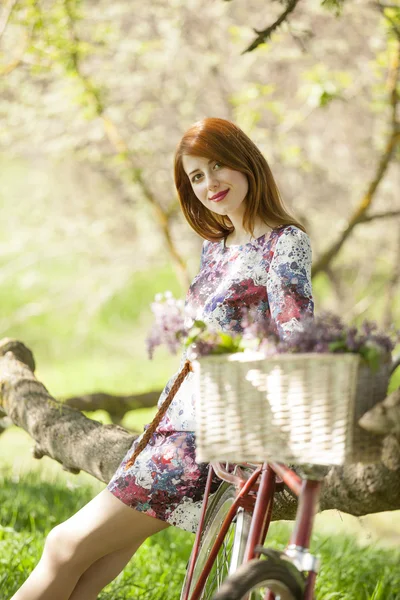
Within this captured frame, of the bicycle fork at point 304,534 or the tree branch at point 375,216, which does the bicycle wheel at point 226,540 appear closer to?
the bicycle fork at point 304,534

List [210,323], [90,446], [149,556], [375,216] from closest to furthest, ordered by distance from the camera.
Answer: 1. [210,323]
2. [90,446]
3. [149,556]
4. [375,216]

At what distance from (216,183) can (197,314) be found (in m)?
0.40

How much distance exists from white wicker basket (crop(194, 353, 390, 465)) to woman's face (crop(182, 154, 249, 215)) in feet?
2.84

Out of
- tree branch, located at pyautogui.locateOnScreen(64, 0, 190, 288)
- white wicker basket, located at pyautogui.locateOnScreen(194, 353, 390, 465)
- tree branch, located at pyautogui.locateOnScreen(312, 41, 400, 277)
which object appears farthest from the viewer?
tree branch, located at pyautogui.locateOnScreen(64, 0, 190, 288)

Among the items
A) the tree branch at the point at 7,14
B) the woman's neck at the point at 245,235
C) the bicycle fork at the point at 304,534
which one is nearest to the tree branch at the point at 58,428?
the woman's neck at the point at 245,235

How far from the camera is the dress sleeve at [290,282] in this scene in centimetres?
218

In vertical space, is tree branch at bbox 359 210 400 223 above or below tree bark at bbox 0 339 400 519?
above

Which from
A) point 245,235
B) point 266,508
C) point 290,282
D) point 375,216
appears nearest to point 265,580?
point 266,508

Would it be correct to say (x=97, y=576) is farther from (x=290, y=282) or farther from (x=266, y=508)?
(x=290, y=282)

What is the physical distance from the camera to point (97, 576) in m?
2.50

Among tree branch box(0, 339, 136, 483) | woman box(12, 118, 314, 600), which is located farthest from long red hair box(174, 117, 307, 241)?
tree branch box(0, 339, 136, 483)

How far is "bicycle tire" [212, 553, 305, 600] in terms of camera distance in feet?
5.32

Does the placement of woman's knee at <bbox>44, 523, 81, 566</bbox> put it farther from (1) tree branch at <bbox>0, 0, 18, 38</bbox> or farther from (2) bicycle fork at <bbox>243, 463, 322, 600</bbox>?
(1) tree branch at <bbox>0, 0, 18, 38</bbox>

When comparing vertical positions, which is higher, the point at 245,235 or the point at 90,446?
the point at 245,235
